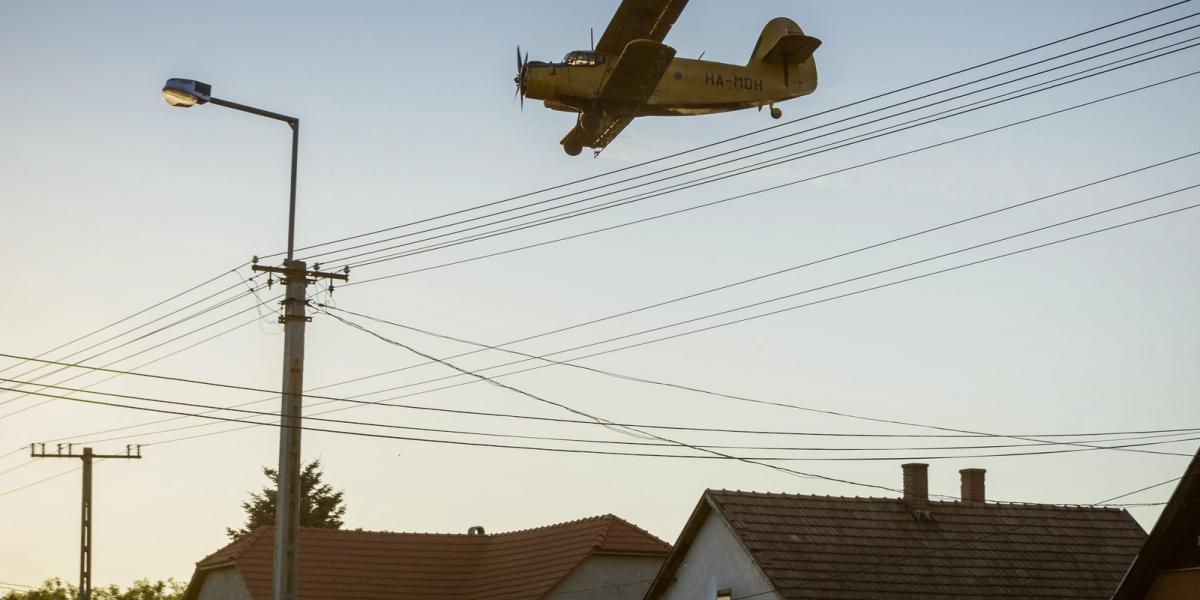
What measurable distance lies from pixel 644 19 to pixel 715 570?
12.7m

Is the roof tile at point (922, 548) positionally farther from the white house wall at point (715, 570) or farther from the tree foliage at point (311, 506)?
the tree foliage at point (311, 506)

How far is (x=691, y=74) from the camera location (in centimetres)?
2858

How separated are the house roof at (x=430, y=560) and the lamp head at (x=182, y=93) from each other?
20948mm

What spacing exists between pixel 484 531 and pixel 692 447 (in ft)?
64.6

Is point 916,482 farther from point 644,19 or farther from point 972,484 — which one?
point 644,19

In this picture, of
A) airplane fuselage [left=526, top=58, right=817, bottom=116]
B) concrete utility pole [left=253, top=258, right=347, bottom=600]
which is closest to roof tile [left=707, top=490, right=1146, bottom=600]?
airplane fuselage [left=526, top=58, right=817, bottom=116]

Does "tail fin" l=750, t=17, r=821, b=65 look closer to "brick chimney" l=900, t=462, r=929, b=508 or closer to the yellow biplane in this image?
the yellow biplane

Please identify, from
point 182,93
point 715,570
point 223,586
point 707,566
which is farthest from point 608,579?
point 182,93

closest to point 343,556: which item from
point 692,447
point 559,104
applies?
point 692,447

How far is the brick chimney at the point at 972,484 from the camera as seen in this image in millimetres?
37531

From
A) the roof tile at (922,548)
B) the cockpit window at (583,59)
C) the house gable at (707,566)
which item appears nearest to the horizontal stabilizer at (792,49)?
the cockpit window at (583,59)

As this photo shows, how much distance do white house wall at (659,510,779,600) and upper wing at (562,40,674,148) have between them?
9303 mm

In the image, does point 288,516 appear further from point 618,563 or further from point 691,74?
point 618,563

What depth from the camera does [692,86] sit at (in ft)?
93.8
